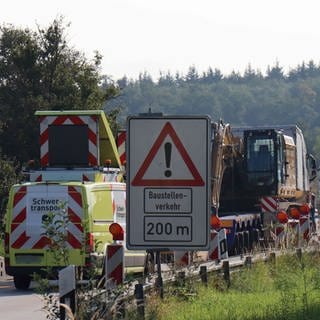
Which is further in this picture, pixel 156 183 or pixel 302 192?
pixel 302 192

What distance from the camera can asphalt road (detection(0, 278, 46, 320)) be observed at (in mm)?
18891

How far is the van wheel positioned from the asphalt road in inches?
6.1

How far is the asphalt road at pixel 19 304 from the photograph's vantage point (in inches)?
744

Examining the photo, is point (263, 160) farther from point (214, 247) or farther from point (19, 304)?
point (19, 304)

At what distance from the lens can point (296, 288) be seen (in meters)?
18.6

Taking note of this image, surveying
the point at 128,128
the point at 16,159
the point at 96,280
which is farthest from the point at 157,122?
the point at 16,159

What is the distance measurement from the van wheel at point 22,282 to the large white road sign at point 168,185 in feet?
38.7

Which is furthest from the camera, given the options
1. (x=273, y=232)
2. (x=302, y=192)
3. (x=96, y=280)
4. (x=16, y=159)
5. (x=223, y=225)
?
(x=302, y=192)

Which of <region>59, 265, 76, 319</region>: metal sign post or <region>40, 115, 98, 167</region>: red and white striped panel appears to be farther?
<region>40, 115, 98, 167</region>: red and white striped panel

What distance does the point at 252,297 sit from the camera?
18.2 metres

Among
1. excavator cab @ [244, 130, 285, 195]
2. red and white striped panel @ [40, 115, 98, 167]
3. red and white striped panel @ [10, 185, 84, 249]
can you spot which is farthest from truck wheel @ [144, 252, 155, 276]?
excavator cab @ [244, 130, 285, 195]

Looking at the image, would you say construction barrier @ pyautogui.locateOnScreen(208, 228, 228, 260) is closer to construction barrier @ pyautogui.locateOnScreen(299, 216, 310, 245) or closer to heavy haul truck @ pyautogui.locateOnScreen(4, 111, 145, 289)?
heavy haul truck @ pyautogui.locateOnScreen(4, 111, 145, 289)

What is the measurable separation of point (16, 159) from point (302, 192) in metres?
10.4

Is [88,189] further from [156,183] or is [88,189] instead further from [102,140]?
[156,183]
